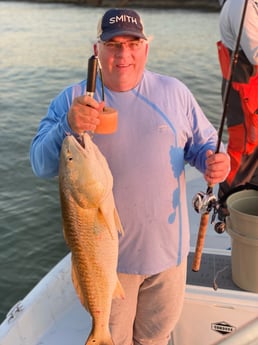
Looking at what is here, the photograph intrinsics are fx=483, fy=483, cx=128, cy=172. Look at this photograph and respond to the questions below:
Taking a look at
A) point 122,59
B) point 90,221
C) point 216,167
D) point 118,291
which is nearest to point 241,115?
point 216,167

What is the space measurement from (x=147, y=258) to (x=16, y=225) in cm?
448

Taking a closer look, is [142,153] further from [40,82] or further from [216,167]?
[40,82]

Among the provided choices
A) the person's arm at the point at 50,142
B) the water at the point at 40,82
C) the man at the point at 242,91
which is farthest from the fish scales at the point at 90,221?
the man at the point at 242,91

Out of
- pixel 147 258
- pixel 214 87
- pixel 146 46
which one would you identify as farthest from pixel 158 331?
pixel 214 87

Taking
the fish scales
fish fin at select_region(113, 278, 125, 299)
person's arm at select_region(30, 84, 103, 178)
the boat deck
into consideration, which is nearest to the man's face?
person's arm at select_region(30, 84, 103, 178)

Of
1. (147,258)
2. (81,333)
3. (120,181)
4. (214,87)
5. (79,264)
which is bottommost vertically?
(214,87)

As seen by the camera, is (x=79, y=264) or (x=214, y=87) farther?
(x=214, y=87)

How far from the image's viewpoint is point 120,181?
224cm

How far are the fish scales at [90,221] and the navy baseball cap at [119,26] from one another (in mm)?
512

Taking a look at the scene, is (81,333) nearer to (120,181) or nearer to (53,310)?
(53,310)

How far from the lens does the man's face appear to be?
2107 millimetres

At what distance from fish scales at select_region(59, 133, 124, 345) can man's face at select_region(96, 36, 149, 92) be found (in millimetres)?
427

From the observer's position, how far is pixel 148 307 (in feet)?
8.27

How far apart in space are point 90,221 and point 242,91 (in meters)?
1.88
